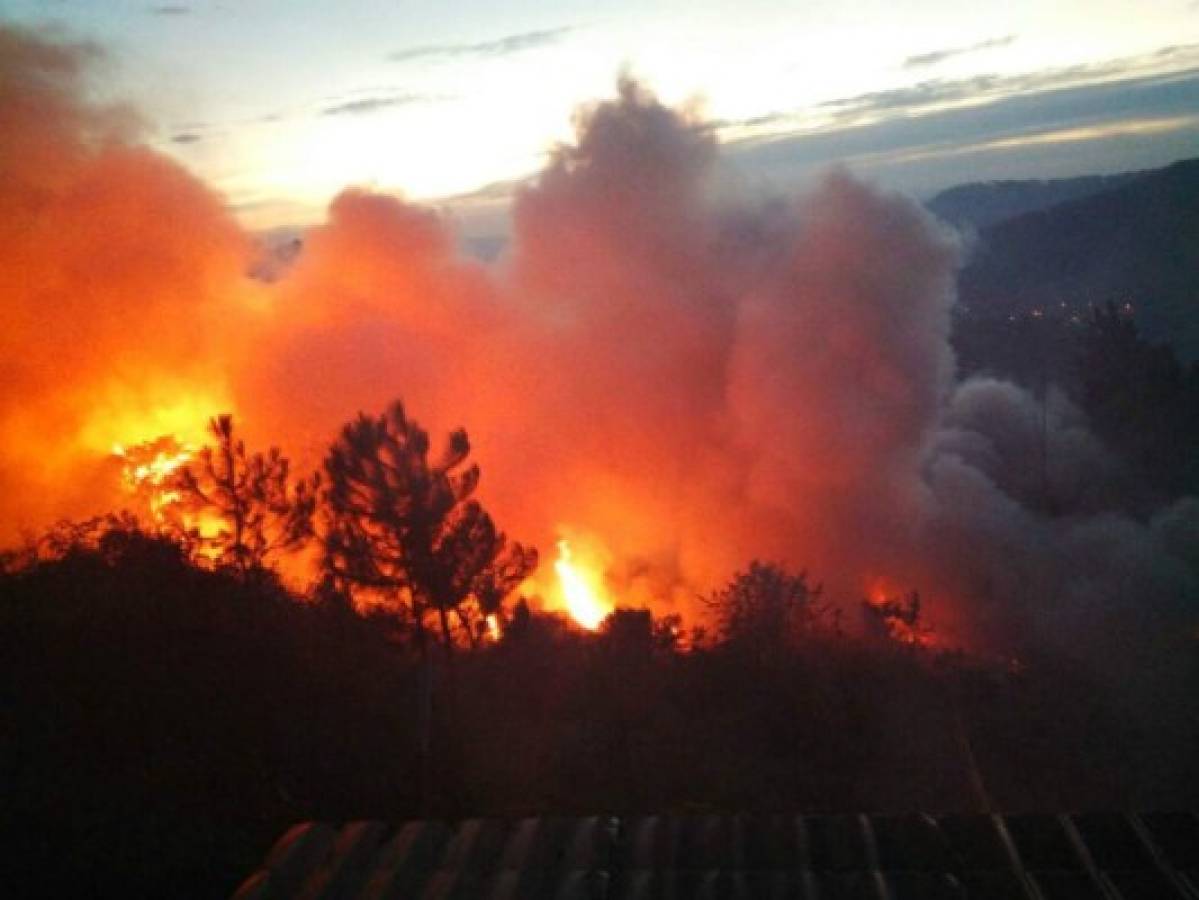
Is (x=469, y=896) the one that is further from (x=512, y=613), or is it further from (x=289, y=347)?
(x=289, y=347)

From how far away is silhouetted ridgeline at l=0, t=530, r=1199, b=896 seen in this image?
536 inches

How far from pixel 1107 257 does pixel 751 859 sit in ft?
317

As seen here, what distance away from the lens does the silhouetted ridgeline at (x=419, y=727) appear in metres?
13.6

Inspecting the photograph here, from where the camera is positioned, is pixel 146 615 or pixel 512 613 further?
pixel 512 613

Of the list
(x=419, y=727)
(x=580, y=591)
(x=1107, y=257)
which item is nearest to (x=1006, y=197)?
(x=1107, y=257)

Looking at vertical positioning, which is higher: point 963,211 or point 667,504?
point 667,504

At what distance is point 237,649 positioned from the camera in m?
16.8

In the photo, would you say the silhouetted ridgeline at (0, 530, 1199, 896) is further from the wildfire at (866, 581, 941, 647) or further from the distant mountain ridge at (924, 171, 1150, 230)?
the distant mountain ridge at (924, 171, 1150, 230)

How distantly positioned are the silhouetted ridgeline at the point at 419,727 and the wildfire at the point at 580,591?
445cm

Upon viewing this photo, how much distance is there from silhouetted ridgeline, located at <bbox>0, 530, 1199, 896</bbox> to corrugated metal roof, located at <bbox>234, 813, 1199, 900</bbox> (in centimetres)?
467

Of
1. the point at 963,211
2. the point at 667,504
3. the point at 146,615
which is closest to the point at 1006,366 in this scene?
the point at 667,504

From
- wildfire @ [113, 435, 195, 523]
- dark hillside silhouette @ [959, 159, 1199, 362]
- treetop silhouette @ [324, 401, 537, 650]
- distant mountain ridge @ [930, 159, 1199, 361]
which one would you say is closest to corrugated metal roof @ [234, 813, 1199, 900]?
treetop silhouette @ [324, 401, 537, 650]

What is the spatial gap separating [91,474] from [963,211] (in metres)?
128

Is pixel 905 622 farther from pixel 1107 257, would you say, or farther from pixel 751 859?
pixel 1107 257
